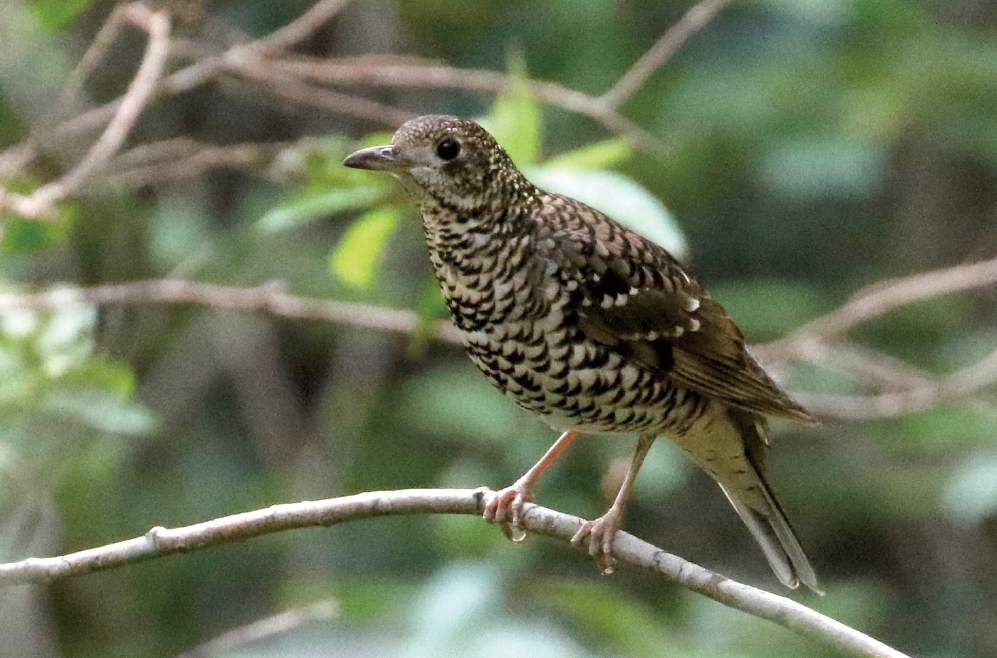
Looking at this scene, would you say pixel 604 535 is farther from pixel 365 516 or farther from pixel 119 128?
pixel 119 128

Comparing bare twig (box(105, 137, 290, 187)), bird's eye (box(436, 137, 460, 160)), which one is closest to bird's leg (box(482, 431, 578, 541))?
bird's eye (box(436, 137, 460, 160))

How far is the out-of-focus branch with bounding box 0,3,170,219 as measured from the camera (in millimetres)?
3611

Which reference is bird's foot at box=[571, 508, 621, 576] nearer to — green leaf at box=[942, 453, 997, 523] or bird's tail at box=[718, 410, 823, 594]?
bird's tail at box=[718, 410, 823, 594]

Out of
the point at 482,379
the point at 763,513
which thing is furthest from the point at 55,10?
the point at 482,379

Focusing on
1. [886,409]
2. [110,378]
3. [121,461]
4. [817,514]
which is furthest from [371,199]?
[817,514]

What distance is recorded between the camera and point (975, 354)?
617cm

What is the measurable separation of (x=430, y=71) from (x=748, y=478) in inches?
67.1

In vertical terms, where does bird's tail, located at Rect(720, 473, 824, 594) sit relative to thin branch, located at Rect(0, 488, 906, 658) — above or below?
below

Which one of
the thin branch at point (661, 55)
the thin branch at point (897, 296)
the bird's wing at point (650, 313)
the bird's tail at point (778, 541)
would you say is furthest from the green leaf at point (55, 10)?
the thin branch at point (897, 296)

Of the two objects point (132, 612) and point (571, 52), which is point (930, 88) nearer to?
point (571, 52)

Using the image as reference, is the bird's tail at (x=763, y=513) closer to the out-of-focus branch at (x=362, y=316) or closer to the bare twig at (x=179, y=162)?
the out-of-focus branch at (x=362, y=316)

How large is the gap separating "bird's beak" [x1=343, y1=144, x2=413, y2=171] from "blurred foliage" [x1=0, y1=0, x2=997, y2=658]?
1.62m

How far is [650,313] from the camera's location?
11.1 ft

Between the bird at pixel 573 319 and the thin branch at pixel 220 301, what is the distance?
2.77 feet
